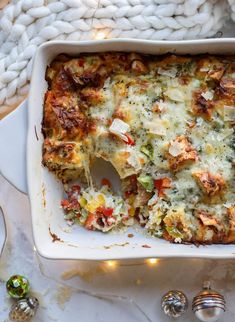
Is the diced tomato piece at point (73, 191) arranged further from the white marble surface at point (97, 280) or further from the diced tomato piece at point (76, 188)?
the white marble surface at point (97, 280)

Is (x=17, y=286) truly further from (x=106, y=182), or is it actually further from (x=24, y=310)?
(x=106, y=182)

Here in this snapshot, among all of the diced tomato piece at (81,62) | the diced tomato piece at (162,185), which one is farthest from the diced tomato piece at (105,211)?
the diced tomato piece at (81,62)

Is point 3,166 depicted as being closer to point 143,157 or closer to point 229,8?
point 143,157

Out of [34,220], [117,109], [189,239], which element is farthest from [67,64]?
[189,239]

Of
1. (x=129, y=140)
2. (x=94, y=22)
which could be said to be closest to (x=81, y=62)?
(x=94, y=22)

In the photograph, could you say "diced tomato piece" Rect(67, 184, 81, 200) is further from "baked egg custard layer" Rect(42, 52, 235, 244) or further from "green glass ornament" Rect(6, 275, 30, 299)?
"green glass ornament" Rect(6, 275, 30, 299)

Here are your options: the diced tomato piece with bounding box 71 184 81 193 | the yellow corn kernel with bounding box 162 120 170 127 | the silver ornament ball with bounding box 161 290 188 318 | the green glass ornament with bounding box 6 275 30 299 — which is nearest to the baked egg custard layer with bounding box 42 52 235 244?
the yellow corn kernel with bounding box 162 120 170 127
